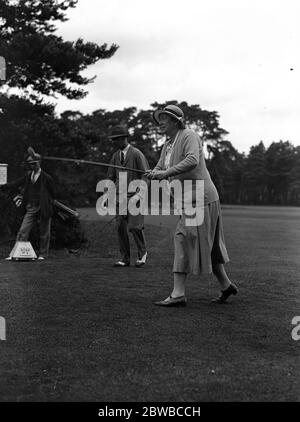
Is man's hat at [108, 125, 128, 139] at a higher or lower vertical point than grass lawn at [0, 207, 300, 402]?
higher

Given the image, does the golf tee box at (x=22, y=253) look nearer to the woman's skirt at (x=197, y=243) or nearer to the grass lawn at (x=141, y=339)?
the grass lawn at (x=141, y=339)

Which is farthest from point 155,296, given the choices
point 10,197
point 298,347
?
point 10,197

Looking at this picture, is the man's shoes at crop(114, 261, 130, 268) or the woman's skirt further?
the man's shoes at crop(114, 261, 130, 268)

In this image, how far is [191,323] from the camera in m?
6.16

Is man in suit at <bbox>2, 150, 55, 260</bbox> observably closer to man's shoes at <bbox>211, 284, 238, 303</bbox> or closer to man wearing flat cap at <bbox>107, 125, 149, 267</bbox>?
man wearing flat cap at <bbox>107, 125, 149, 267</bbox>

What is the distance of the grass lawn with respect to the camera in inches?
166

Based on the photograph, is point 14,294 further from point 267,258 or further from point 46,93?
point 46,93

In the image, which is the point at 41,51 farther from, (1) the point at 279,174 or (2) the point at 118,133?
(1) the point at 279,174

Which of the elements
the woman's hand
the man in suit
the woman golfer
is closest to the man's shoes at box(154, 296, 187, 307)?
the woman golfer

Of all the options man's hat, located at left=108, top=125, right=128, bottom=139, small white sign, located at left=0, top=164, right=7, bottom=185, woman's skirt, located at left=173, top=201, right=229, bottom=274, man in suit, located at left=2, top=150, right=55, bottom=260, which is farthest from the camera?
small white sign, located at left=0, top=164, right=7, bottom=185

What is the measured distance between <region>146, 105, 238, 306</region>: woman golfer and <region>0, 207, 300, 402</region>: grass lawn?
338 millimetres

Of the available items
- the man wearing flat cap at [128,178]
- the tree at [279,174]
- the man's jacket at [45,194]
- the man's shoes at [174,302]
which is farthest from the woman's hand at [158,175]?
the tree at [279,174]

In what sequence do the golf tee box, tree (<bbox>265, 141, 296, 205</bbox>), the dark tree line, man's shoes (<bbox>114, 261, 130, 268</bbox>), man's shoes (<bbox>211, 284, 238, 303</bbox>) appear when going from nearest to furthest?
1. man's shoes (<bbox>211, 284, 238, 303</bbox>)
2. man's shoes (<bbox>114, 261, 130, 268</bbox>)
3. the golf tee box
4. the dark tree line
5. tree (<bbox>265, 141, 296, 205</bbox>)

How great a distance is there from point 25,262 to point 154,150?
6091 cm
